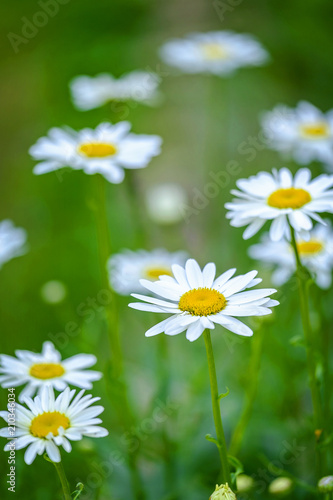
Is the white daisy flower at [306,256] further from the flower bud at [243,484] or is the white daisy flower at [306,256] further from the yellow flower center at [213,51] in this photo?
the yellow flower center at [213,51]

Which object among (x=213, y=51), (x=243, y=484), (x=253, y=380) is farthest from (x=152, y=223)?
(x=243, y=484)

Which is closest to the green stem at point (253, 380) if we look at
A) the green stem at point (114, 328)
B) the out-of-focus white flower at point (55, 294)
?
the green stem at point (114, 328)

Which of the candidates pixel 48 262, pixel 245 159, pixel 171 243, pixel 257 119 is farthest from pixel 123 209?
pixel 257 119

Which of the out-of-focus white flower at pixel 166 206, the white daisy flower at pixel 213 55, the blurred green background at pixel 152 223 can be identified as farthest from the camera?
the white daisy flower at pixel 213 55

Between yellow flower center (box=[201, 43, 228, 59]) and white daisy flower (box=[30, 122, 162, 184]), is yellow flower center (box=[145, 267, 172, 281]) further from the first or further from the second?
yellow flower center (box=[201, 43, 228, 59])

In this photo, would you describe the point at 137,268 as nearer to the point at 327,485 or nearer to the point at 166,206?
the point at 166,206

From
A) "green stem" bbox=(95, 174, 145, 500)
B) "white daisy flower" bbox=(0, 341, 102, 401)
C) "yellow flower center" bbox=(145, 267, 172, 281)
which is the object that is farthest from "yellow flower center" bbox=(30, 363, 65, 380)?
"yellow flower center" bbox=(145, 267, 172, 281)
